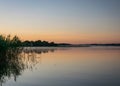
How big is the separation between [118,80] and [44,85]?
14.2 ft

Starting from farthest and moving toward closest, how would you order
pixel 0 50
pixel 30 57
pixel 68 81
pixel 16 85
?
1. pixel 30 57
2. pixel 0 50
3. pixel 68 81
4. pixel 16 85

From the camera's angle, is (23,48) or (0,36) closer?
(0,36)

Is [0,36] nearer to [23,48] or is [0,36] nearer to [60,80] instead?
[23,48]

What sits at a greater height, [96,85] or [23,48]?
[23,48]

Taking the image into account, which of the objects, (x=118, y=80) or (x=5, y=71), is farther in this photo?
(x=5, y=71)

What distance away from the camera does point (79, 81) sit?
1477cm

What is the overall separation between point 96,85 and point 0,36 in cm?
617

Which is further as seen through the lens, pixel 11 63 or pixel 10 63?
pixel 11 63

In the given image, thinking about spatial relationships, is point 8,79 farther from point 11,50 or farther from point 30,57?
point 30,57

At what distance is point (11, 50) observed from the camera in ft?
55.5

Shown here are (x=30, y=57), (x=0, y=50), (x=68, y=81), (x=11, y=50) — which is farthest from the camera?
(x=30, y=57)

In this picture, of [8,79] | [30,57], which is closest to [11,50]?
[8,79]

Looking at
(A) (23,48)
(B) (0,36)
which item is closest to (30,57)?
(A) (23,48)

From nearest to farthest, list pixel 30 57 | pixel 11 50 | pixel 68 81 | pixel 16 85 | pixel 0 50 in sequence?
pixel 16 85, pixel 68 81, pixel 0 50, pixel 11 50, pixel 30 57
